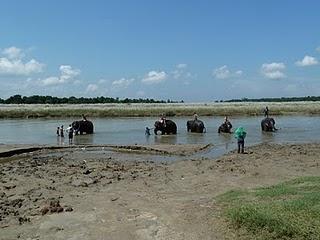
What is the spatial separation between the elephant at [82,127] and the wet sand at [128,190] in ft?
50.3

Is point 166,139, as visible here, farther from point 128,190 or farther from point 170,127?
point 128,190

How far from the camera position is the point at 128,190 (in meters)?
15.0

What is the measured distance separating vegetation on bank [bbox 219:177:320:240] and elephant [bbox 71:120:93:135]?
3078 centimetres

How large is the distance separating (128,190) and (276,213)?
620 cm

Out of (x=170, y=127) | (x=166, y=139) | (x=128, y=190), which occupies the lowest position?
(x=166, y=139)

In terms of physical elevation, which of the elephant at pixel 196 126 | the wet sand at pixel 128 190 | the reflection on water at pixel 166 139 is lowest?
the reflection on water at pixel 166 139

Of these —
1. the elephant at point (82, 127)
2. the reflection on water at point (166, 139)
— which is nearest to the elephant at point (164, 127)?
the reflection on water at point (166, 139)

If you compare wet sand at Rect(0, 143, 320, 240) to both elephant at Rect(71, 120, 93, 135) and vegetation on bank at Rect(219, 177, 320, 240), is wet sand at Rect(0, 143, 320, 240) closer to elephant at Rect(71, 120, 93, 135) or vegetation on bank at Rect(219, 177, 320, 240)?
vegetation on bank at Rect(219, 177, 320, 240)

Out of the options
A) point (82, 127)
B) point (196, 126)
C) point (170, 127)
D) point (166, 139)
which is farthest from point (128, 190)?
point (82, 127)

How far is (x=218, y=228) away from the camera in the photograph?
9.78 meters

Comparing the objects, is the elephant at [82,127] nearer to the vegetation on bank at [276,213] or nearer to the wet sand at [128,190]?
the wet sand at [128,190]

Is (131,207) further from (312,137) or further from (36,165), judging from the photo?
(312,137)

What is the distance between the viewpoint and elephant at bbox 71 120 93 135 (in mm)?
42138

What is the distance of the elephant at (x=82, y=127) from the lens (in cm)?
4214
